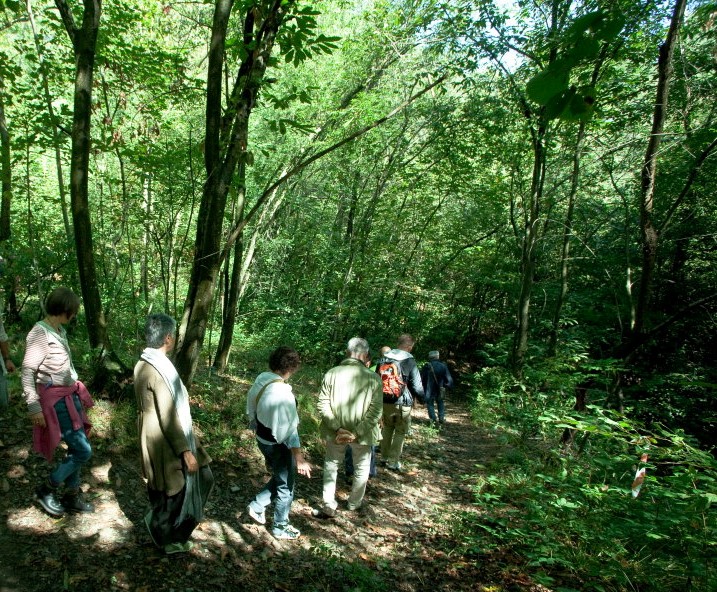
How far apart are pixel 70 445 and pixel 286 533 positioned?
193cm

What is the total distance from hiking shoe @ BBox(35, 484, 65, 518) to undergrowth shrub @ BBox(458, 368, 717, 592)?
3.53 m

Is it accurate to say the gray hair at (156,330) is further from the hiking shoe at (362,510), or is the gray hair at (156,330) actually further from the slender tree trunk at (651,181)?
the slender tree trunk at (651,181)

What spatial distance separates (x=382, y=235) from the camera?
13.7m


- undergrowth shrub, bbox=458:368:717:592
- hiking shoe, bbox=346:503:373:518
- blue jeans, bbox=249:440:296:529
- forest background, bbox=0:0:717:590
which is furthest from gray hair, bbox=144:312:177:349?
undergrowth shrub, bbox=458:368:717:592

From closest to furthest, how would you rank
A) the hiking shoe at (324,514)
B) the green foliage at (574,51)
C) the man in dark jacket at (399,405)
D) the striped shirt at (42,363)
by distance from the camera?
the green foliage at (574,51) → the striped shirt at (42,363) → the hiking shoe at (324,514) → the man in dark jacket at (399,405)

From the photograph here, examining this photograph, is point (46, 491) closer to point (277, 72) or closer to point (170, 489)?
point (170, 489)

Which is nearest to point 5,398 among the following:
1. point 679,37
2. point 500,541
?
point 500,541

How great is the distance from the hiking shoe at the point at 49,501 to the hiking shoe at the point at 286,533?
172cm

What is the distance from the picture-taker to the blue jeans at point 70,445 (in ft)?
10.9

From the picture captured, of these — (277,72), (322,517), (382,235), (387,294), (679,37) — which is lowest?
(322,517)

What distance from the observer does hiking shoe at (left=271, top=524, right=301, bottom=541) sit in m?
4.00

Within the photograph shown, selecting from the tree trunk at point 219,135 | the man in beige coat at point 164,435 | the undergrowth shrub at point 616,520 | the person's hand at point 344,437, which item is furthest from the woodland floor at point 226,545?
the tree trunk at point 219,135

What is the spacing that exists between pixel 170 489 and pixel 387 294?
11.1m

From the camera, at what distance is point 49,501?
11.5ft
